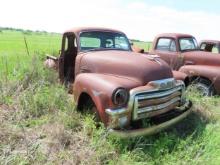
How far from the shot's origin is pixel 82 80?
233 inches

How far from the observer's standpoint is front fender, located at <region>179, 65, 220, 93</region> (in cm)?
884

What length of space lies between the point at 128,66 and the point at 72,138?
5.18ft

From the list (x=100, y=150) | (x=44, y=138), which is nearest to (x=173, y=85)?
(x=100, y=150)

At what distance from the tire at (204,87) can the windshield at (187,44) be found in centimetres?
168

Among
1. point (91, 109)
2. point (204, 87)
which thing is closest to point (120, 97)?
point (91, 109)

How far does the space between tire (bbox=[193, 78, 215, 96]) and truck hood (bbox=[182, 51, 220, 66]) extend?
0.80 meters

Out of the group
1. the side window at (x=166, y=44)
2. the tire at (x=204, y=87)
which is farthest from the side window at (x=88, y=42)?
the side window at (x=166, y=44)

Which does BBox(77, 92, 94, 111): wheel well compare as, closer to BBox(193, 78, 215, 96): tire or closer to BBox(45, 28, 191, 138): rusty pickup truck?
BBox(45, 28, 191, 138): rusty pickup truck

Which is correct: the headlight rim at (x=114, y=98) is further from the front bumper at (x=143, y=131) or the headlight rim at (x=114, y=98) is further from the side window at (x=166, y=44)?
the side window at (x=166, y=44)

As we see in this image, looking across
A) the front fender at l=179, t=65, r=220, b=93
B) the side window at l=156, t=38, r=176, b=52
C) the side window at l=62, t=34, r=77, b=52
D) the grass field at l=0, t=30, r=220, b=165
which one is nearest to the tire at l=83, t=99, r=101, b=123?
the grass field at l=0, t=30, r=220, b=165

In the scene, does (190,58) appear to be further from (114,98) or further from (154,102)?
(114,98)

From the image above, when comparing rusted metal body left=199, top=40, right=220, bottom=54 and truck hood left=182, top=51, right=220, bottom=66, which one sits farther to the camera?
rusted metal body left=199, top=40, right=220, bottom=54

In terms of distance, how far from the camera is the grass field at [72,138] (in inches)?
187

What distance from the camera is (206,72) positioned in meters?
8.99
